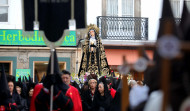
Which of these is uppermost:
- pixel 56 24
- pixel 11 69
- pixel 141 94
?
pixel 56 24

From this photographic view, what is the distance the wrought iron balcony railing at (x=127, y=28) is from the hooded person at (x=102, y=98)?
13.2m

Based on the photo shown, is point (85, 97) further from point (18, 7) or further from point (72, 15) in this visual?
point (18, 7)

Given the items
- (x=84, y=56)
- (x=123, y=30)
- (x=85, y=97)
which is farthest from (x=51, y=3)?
(x=123, y=30)

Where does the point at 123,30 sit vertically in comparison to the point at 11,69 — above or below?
above

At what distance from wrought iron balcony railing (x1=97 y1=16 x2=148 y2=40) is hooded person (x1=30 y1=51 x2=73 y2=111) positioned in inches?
614

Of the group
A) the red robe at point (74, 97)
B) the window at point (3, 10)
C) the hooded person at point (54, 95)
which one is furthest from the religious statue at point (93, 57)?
the hooded person at point (54, 95)

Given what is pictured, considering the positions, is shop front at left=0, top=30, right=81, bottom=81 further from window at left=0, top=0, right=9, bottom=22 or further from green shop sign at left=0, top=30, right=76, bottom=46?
window at left=0, top=0, right=9, bottom=22

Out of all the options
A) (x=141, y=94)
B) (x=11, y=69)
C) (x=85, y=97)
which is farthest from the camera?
(x=11, y=69)

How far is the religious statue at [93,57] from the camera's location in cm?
1625

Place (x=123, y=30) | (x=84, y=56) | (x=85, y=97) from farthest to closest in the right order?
(x=123, y=30), (x=84, y=56), (x=85, y=97)

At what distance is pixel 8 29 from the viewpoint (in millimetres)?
20969

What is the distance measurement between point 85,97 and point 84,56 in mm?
6050

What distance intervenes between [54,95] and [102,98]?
2.64m

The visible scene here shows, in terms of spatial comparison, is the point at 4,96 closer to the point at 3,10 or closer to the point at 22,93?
the point at 22,93
